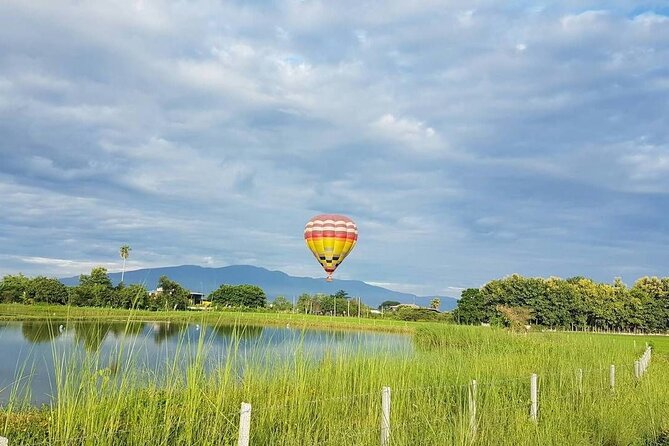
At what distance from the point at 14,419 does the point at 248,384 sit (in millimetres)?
A: 1818

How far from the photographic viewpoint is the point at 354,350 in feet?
Result: 22.3

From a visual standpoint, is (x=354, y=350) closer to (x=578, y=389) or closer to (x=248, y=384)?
(x=248, y=384)

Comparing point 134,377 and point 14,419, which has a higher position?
point 134,377

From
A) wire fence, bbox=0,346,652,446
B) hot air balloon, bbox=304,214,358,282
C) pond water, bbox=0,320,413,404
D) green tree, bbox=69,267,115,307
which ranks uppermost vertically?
hot air balloon, bbox=304,214,358,282

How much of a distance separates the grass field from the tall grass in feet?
0.04

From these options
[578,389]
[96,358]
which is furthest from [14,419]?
[578,389]

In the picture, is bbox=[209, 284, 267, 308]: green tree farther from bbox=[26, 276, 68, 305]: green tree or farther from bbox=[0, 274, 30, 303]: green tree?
bbox=[0, 274, 30, 303]: green tree

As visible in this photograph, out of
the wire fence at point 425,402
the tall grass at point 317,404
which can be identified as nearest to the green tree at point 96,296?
the tall grass at point 317,404

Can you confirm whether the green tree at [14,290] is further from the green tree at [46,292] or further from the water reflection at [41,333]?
the water reflection at [41,333]

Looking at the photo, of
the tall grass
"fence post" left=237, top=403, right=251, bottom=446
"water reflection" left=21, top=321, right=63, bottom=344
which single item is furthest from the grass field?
"water reflection" left=21, top=321, right=63, bottom=344

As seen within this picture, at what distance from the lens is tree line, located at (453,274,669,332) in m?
51.1

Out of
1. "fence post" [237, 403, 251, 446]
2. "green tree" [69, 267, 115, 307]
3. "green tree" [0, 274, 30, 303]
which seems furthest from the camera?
"green tree" [0, 274, 30, 303]

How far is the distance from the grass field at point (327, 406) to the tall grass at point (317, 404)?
0.5 inches

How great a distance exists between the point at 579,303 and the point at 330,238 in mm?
36000
